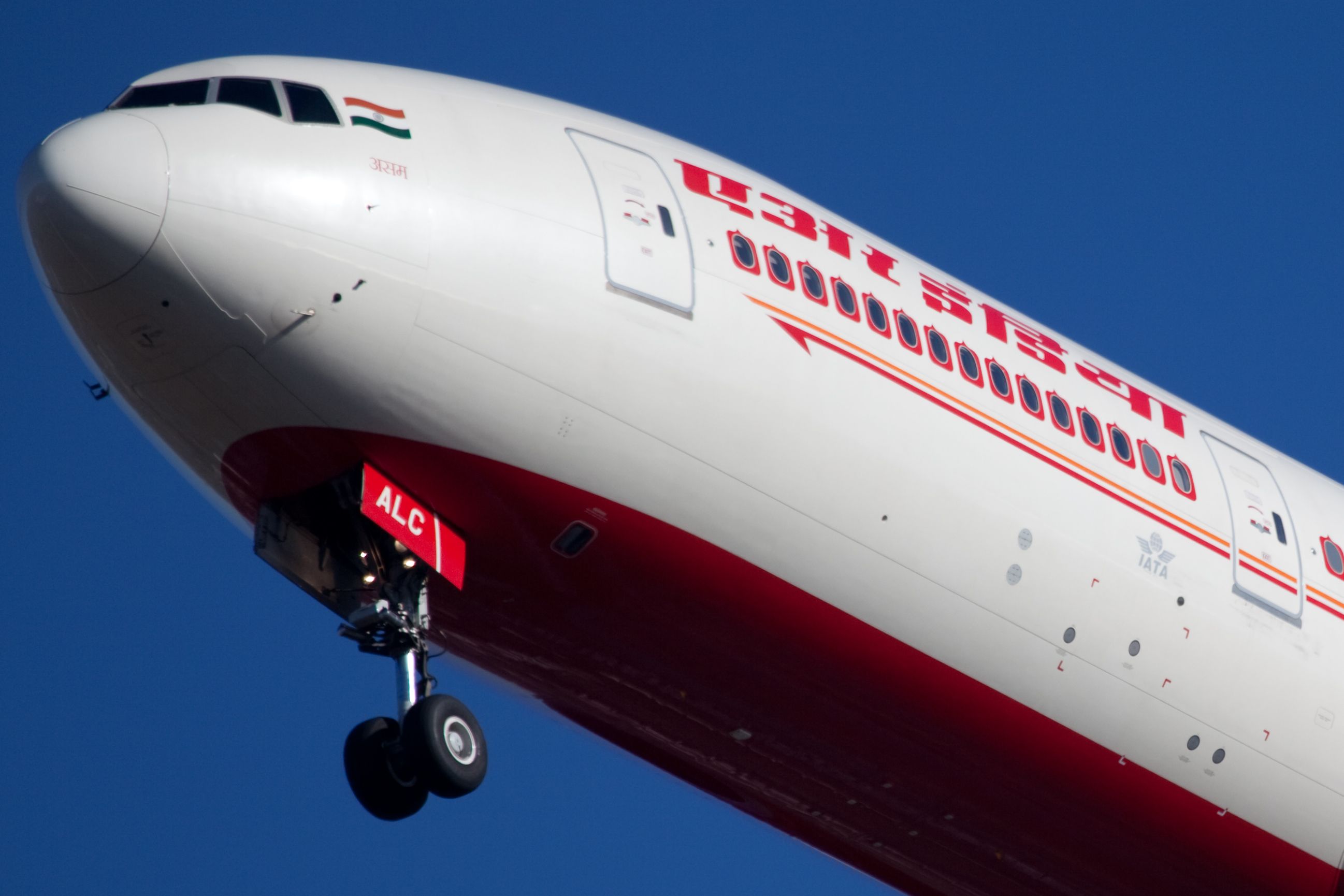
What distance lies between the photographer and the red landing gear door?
2077 centimetres

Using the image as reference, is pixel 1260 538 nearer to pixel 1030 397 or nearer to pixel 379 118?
pixel 1030 397

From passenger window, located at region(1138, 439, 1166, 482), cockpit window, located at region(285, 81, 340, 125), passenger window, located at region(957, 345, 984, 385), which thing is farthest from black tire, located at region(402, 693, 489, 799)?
passenger window, located at region(1138, 439, 1166, 482)

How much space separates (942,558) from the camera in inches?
896

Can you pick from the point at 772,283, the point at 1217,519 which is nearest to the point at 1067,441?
the point at 1217,519

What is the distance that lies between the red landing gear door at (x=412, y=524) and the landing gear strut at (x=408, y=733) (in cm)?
40

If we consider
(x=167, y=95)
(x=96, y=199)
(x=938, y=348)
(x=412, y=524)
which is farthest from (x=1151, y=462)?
(x=96, y=199)

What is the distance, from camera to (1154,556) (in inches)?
965

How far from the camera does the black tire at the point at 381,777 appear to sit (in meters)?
20.8

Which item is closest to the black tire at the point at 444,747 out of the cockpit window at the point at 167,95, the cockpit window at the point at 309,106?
the cockpit window at the point at 309,106

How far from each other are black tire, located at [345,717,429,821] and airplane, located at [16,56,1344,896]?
45mm

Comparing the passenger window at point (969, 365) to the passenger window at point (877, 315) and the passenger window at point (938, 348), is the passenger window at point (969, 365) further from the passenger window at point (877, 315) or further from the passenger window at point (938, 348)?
the passenger window at point (877, 315)

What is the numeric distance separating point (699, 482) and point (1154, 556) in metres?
6.08

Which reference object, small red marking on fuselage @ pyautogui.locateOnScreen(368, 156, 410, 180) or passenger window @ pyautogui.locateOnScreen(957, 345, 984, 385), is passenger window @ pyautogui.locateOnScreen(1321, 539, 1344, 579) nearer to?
passenger window @ pyautogui.locateOnScreen(957, 345, 984, 385)

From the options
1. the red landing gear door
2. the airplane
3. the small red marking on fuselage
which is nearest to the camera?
the airplane
